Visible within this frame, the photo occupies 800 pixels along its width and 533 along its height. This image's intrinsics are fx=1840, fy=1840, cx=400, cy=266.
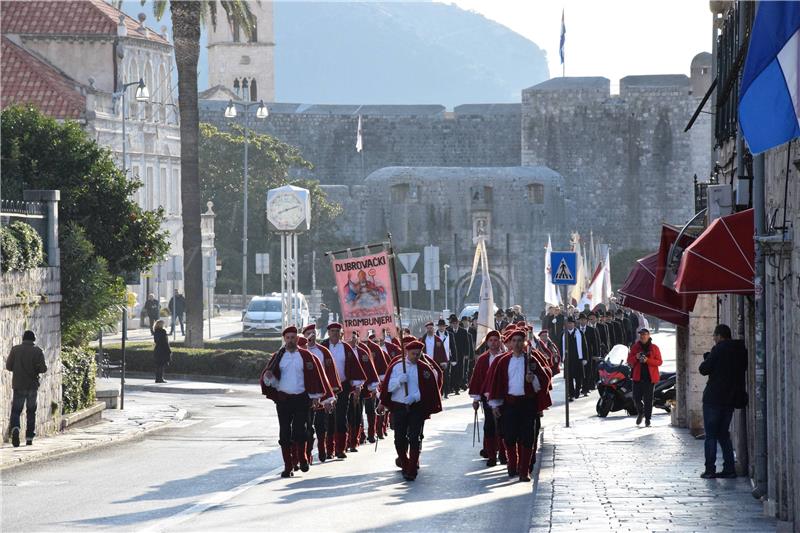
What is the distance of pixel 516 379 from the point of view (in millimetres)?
19312

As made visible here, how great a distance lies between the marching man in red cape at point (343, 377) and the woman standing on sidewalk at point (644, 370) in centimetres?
532

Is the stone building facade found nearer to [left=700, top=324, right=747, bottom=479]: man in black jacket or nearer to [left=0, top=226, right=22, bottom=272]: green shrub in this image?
[left=0, top=226, right=22, bottom=272]: green shrub

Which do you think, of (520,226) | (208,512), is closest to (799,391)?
(208,512)

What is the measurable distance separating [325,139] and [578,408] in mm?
77748

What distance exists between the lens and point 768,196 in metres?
Result: 16.2

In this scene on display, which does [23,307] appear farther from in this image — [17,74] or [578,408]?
[17,74]

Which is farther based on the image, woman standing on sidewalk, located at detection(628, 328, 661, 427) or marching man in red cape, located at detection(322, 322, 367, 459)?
woman standing on sidewalk, located at detection(628, 328, 661, 427)

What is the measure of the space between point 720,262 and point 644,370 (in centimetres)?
998

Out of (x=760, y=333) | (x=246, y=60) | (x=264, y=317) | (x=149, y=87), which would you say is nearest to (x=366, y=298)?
(x=760, y=333)

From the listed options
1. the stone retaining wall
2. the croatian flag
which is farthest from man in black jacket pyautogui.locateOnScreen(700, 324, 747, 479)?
the stone retaining wall

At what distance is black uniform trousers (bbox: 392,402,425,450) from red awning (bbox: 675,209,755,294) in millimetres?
3905

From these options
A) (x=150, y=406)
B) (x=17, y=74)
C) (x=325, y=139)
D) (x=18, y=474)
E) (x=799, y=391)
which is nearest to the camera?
(x=799, y=391)

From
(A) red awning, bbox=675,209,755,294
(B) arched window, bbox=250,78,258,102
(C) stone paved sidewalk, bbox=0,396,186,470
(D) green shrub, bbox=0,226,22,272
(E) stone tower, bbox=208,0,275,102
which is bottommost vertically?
(C) stone paved sidewalk, bbox=0,396,186,470

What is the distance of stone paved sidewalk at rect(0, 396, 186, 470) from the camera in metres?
21.9
